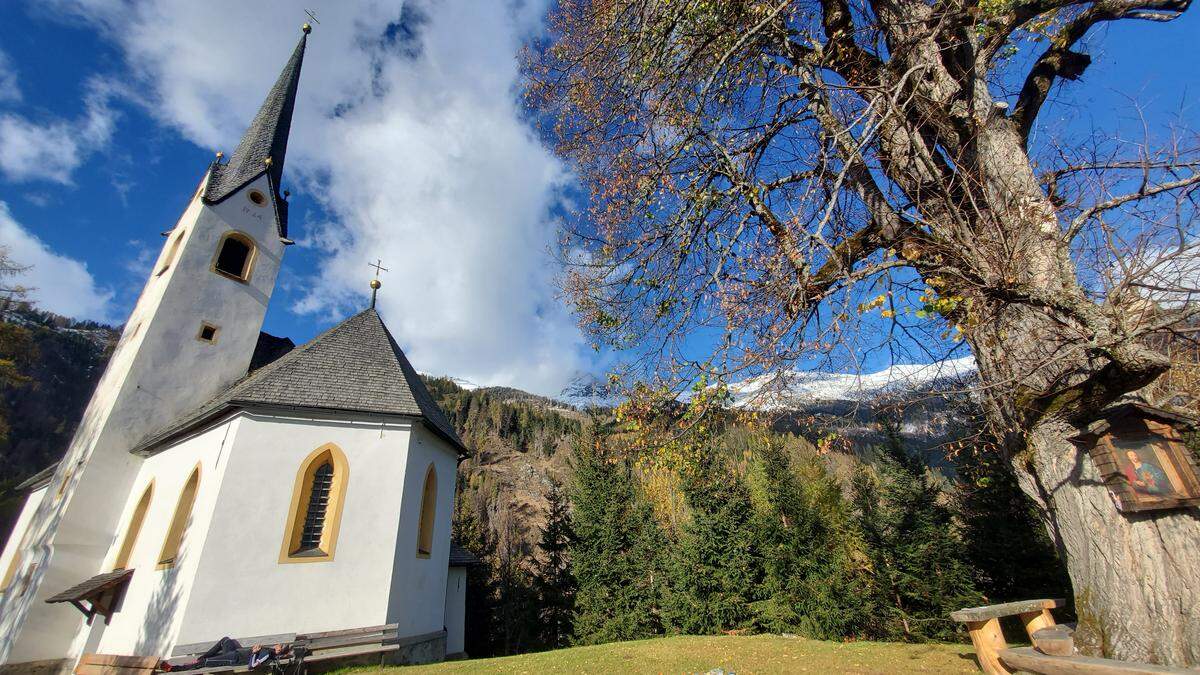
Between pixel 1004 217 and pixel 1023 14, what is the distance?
222cm

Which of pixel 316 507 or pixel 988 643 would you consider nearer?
→ pixel 988 643

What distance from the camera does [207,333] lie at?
15.1 meters

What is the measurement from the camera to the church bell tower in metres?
11.9

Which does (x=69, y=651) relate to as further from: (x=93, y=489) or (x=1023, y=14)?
(x=1023, y=14)

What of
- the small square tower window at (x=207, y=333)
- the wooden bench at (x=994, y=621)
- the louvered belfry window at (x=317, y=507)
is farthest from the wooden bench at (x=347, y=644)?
the small square tower window at (x=207, y=333)

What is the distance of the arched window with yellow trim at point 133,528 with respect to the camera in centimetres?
1221

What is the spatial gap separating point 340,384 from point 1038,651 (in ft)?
42.7

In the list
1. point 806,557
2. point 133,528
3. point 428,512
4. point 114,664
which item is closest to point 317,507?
→ point 428,512

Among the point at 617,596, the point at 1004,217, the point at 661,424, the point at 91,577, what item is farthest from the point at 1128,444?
the point at 617,596

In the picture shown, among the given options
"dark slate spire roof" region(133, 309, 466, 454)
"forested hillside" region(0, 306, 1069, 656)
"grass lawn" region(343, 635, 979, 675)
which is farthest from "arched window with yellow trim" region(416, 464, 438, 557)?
"forested hillside" region(0, 306, 1069, 656)

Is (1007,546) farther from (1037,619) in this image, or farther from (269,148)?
(269,148)

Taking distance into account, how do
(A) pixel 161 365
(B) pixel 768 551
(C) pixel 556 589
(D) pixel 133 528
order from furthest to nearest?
(C) pixel 556 589 → (B) pixel 768 551 → (A) pixel 161 365 → (D) pixel 133 528

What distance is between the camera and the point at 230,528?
965 cm

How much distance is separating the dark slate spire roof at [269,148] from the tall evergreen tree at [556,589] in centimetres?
1935
